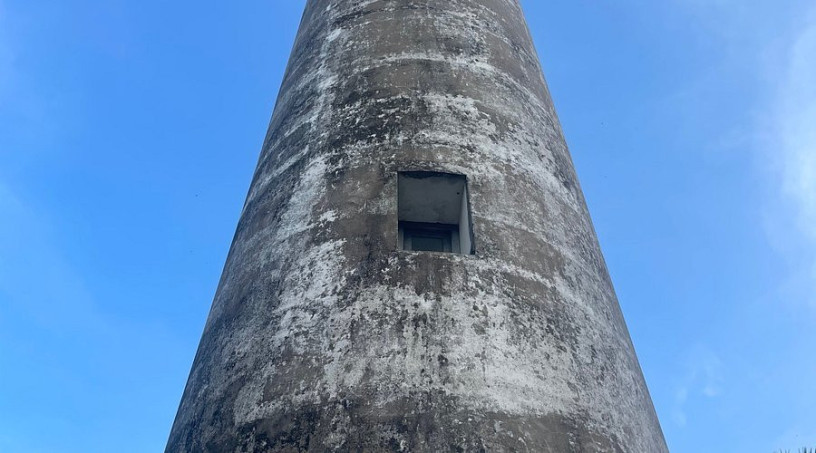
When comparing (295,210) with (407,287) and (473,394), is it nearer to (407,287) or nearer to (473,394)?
(407,287)

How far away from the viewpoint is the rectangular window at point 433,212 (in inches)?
251

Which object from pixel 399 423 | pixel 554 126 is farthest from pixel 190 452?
pixel 554 126

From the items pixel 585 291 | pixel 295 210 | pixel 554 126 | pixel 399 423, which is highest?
pixel 554 126

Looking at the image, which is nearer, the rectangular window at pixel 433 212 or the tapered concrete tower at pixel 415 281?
the tapered concrete tower at pixel 415 281

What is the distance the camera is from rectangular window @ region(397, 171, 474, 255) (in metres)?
6.38

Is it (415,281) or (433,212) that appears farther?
(433,212)

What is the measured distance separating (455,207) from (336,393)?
7.59 feet

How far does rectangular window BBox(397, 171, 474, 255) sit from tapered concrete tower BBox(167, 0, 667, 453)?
0.01 metres

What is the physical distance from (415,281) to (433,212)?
128 centimetres

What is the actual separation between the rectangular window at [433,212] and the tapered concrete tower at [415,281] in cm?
1

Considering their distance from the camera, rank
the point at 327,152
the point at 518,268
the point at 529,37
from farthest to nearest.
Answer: the point at 529,37
the point at 327,152
the point at 518,268

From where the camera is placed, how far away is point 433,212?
664cm

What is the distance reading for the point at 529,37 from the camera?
9734 millimetres

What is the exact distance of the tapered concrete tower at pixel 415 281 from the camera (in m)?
4.89
